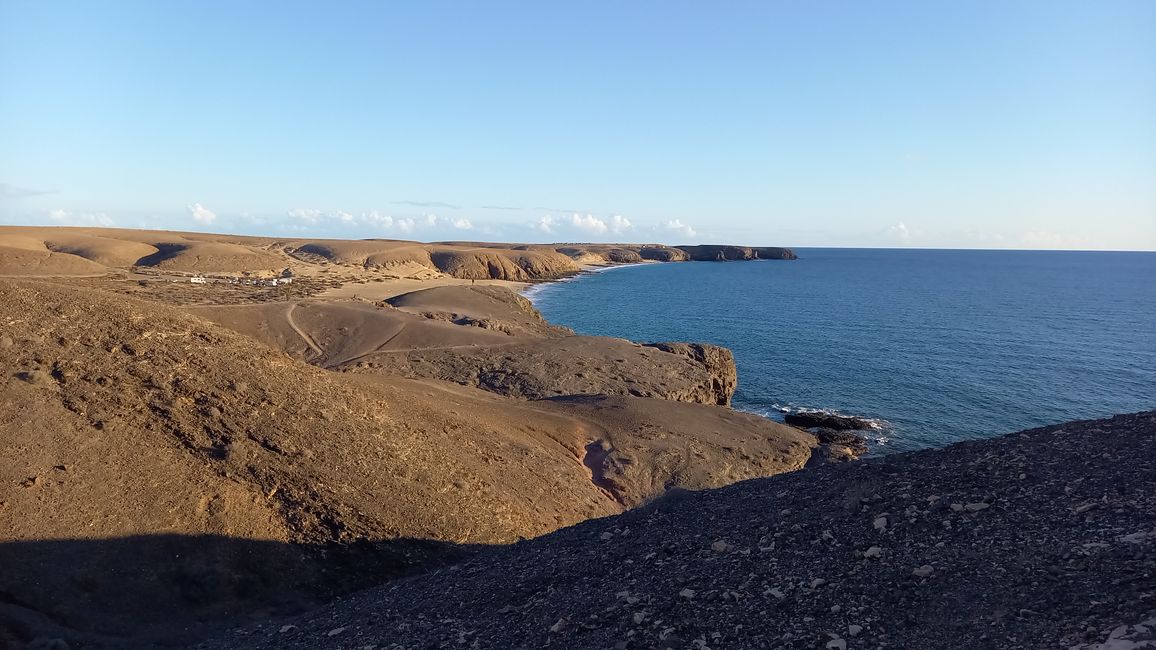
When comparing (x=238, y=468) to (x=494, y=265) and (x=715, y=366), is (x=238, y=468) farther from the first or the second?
(x=494, y=265)

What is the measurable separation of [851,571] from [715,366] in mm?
33474

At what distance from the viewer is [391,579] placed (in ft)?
45.6

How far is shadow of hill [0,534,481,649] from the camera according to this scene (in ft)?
37.1

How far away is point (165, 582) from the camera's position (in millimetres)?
12711

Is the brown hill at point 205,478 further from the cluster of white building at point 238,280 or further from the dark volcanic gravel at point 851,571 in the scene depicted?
the cluster of white building at point 238,280

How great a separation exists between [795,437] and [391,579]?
2259 cm

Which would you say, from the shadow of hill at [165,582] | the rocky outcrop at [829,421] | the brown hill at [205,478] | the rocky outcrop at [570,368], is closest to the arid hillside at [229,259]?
the rocky outcrop at [570,368]

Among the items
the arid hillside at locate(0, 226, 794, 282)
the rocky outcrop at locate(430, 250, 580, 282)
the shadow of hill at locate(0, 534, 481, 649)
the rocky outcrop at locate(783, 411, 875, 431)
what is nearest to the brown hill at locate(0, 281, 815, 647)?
the shadow of hill at locate(0, 534, 481, 649)

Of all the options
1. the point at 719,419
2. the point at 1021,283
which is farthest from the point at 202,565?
the point at 1021,283

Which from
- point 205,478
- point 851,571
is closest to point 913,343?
point 851,571

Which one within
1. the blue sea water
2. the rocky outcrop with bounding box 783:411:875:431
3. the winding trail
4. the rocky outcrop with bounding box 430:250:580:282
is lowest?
the rocky outcrop with bounding box 783:411:875:431

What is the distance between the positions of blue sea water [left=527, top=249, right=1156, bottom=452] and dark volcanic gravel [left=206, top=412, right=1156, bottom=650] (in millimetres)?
25311

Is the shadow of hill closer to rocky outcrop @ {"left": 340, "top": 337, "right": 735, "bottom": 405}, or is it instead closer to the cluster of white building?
rocky outcrop @ {"left": 340, "top": 337, "right": 735, "bottom": 405}

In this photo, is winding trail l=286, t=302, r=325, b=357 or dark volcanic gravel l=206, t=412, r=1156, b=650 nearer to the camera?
dark volcanic gravel l=206, t=412, r=1156, b=650
